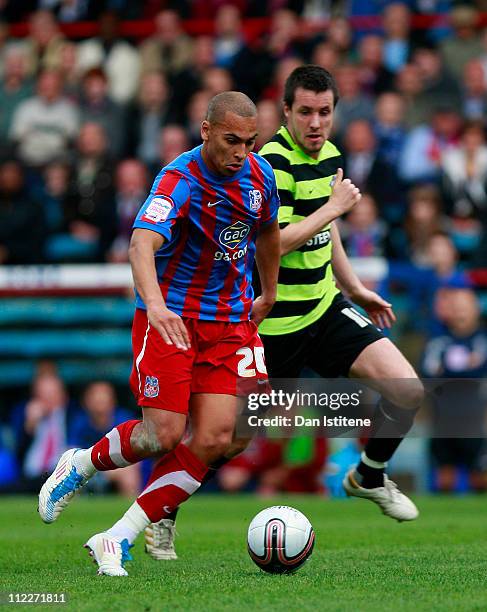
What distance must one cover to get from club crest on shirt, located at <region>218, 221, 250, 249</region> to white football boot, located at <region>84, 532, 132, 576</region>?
5.19 feet

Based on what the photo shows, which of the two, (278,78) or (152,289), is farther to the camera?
(278,78)

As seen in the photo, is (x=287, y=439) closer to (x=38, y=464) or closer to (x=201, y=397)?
(x=38, y=464)

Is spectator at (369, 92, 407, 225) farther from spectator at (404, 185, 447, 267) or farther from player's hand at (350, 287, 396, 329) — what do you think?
player's hand at (350, 287, 396, 329)

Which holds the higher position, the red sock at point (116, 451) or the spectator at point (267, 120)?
the spectator at point (267, 120)

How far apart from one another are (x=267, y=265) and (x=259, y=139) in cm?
611

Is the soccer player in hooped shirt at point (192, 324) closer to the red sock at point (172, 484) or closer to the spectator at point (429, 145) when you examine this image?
the red sock at point (172, 484)

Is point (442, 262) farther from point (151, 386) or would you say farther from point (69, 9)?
point (69, 9)

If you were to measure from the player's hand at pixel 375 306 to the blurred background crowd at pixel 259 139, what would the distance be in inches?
156

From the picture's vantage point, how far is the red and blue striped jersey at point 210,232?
642 centimetres

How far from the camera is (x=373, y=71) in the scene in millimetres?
14531

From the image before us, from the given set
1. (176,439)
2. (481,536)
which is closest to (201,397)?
(176,439)

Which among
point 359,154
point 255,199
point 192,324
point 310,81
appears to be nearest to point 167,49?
point 359,154

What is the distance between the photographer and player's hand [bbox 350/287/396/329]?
7926 mm

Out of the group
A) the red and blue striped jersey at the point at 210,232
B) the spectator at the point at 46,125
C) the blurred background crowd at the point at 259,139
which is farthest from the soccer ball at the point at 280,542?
the spectator at the point at 46,125
